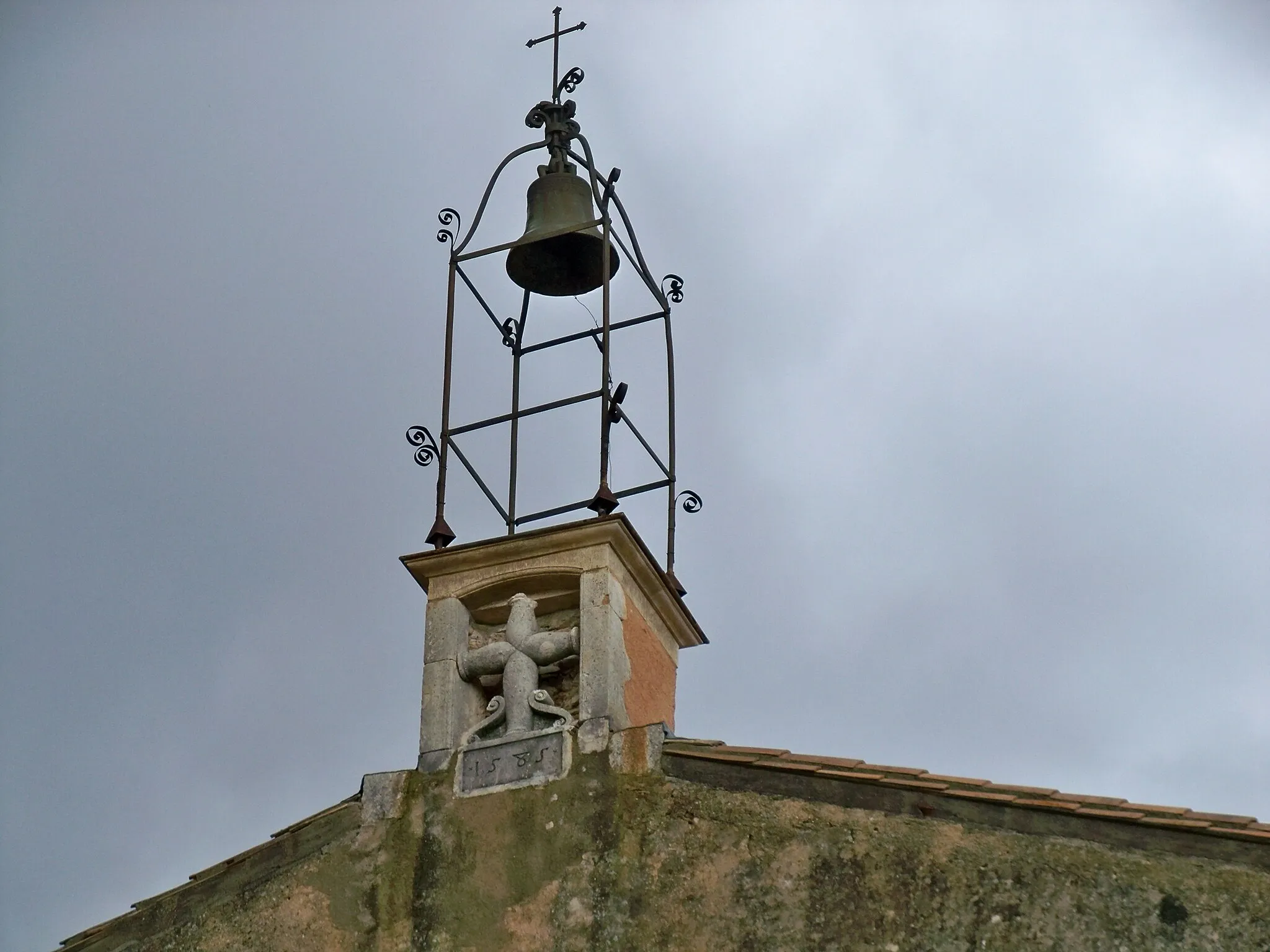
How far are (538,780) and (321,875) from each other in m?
1.14

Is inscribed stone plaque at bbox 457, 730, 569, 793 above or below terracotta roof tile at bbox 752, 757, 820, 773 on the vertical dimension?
above

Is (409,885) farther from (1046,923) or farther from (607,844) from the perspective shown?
(1046,923)

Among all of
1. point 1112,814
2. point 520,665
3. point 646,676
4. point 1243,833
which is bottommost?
point 1243,833

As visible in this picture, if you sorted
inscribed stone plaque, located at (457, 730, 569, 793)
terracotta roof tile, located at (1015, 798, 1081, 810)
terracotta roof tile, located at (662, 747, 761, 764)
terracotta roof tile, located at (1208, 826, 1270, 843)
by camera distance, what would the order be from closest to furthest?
terracotta roof tile, located at (1208, 826, 1270, 843) → terracotta roof tile, located at (1015, 798, 1081, 810) → terracotta roof tile, located at (662, 747, 761, 764) → inscribed stone plaque, located at (457, 730, 569, 793)

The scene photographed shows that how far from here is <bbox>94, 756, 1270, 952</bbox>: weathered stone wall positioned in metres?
8.74

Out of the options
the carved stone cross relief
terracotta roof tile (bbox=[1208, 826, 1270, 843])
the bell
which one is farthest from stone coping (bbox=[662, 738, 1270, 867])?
the bell

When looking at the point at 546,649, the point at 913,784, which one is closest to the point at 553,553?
the point at 546,649

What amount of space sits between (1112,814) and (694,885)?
6.13 ft

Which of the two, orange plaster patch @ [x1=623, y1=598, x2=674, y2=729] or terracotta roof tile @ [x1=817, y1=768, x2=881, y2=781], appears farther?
orange plaster patch @ [x1=623, y1=598, x2=674, y2=729]

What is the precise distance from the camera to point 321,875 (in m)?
10.2

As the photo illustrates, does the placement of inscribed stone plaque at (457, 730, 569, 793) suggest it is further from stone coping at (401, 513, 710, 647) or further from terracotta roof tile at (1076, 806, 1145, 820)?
terracotta roof tile at (1076, 806, 1145, 820)

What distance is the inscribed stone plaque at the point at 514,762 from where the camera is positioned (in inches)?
400

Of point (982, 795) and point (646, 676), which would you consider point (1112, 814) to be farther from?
point (646, 676)

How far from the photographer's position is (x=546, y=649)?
34.6 feet
